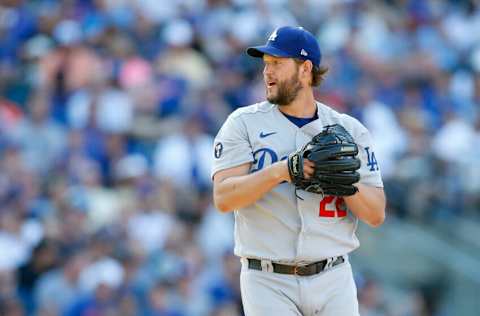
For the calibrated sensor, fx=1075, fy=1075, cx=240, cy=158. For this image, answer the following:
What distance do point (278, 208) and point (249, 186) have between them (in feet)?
0.82

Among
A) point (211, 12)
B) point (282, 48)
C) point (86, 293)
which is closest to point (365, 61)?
point (211, 12)

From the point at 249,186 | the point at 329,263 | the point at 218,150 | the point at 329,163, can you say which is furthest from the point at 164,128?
the point at 329,163

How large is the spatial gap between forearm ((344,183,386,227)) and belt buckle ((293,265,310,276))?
34 centimetres

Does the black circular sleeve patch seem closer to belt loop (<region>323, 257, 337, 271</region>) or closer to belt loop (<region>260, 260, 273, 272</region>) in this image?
belt loop (<region>260, 260, 273, 272</region>)

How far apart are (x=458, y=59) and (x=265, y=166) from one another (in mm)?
8548

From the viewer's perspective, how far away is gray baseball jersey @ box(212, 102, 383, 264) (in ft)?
Answer: 15.8

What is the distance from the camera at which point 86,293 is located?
880 cm

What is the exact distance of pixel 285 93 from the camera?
A: 16.2ft

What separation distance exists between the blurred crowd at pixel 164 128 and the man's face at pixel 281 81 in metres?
4.24

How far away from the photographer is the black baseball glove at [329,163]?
4617 mm

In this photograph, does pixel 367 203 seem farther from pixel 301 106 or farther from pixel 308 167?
pixel 301 106

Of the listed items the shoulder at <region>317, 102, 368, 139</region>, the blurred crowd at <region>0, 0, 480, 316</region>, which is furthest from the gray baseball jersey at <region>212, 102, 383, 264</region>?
the blurred crowd at <region>0, 0, 480, 316</region>

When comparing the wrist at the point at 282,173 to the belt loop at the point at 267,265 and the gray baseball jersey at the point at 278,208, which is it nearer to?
the gray baseball jersey at the point at 278,208

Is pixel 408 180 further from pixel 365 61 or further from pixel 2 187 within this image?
pixel 2 187
